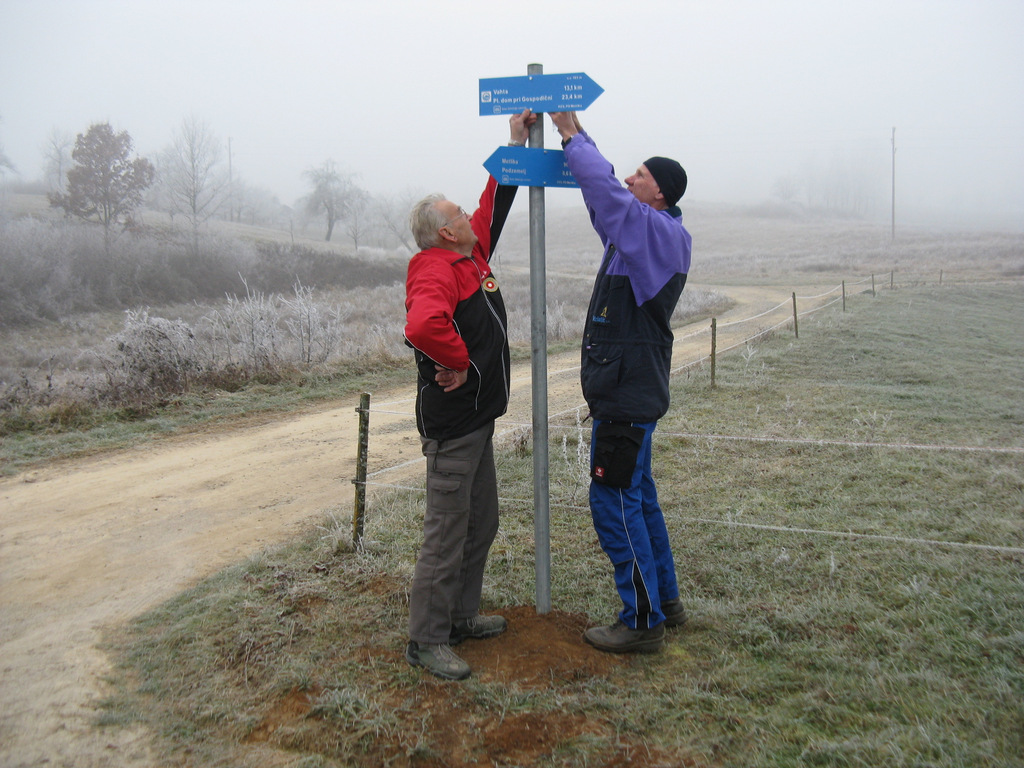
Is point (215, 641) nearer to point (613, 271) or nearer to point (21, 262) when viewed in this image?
point (613, 271)

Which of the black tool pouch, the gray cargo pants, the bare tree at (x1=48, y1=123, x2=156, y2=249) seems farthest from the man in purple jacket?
the bare tree at (x1=48, y1=123, x2=156, y2=249)

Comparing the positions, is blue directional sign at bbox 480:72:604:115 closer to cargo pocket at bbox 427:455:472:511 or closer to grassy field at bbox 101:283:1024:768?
cargo pocket at bbox 427:455:472:511

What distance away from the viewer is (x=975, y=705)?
2.73 m

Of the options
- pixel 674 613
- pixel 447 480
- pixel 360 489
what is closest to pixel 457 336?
pixel 447 480

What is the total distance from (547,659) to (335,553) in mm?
1791

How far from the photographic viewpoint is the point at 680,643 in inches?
134

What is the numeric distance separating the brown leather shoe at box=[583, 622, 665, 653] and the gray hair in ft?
6.33

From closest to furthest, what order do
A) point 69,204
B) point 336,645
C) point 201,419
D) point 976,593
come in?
point 336,645
point 976,593
point 201,419
point 69,204

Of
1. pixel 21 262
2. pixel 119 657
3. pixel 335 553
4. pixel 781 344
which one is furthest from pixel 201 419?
pixel 21 262

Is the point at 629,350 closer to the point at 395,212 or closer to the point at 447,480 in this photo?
the point at 447,480

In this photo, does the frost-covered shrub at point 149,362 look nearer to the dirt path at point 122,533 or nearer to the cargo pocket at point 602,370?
the dirt path at point 122,533

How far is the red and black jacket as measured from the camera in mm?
2877

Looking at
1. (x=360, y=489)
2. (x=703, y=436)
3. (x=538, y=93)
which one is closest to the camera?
(x=538, y=93)

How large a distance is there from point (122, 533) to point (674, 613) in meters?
3.95
